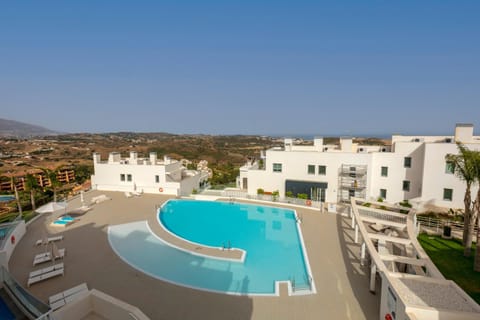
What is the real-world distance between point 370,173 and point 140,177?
2177 cm

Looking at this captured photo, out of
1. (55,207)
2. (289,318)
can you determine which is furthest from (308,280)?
(55,207)

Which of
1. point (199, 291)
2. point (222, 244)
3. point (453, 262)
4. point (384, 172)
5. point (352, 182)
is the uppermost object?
point (384, 172)

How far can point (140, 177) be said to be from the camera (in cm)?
2462

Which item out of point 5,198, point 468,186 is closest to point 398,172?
point 468,186

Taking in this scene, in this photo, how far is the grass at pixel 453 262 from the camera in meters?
9.48

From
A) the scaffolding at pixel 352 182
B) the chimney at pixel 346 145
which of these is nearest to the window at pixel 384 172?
the scaffolding at pixel 352 182

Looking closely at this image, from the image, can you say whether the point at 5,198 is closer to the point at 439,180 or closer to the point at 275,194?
the point at 275,194

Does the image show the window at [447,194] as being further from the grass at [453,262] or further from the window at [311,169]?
the window at [311,169]

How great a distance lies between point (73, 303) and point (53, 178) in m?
20.0

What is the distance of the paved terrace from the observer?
7.70 m

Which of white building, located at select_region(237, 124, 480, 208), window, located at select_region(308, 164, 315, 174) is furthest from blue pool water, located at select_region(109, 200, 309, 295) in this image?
window, located at select_region(308, 164, 315, 174)

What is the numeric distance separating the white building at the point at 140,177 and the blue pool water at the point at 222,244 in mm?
4061

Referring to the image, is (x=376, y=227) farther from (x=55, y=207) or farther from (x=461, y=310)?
(x=55, y=207)

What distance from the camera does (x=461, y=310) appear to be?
5602mm
